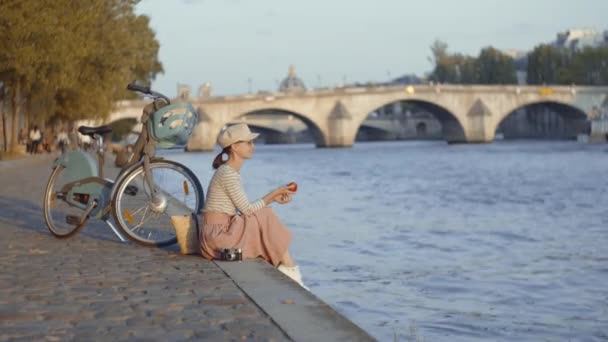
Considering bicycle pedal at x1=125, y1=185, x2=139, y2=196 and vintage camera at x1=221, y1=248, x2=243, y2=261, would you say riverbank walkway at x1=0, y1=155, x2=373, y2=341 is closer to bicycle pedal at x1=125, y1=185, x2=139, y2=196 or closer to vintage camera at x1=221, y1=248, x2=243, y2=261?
vintage camera at x1=221, y1=248, x2=243, y2=261

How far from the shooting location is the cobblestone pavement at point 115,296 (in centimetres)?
434

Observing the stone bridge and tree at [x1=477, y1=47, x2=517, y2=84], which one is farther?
tree at [x1=477, y1=47, x2=517, y2=84]

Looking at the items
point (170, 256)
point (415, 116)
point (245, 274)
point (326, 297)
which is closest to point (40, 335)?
→ point (245, 274)

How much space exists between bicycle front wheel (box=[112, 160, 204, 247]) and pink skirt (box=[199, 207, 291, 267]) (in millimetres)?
756

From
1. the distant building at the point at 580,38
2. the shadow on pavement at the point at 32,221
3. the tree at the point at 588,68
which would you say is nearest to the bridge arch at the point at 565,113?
the tree at the point at 588,68

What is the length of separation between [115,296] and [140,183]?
8.12 ft

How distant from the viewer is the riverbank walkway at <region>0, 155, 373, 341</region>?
4.29 metres

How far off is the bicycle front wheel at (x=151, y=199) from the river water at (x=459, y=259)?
128cm

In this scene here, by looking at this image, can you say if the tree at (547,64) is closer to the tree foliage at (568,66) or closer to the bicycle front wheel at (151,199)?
the tree foliage at (568,66)

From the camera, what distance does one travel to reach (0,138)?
33.3 m

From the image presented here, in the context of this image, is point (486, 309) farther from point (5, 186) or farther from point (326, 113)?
point (326, 113)

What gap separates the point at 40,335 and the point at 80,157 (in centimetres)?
358

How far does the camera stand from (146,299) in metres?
5.17

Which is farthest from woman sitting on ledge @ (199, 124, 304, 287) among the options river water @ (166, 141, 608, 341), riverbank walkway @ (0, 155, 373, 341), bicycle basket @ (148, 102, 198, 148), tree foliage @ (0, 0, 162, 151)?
tree foliage @ (0, 0, 162, 151)
